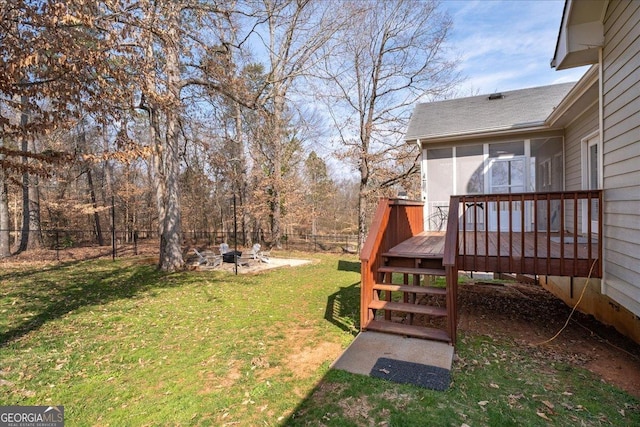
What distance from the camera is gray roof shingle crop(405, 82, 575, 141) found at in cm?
771

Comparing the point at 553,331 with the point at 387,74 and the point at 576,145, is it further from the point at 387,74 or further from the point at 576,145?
the point at 387,74

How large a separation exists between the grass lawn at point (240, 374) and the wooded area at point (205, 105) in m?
2.49

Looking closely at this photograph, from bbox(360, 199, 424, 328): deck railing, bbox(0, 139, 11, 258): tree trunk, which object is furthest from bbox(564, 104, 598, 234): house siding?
bbox(0, 139, 11, 258): tree trunk

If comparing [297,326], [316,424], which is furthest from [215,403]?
[297,326]

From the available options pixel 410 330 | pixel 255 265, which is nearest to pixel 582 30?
pixel 410 330

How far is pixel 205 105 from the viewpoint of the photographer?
36.8 ft

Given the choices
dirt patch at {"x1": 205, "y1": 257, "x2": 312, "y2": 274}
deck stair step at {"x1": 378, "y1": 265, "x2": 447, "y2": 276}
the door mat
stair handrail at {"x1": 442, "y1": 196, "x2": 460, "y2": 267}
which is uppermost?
stair handrail at {"x1": 442, "y1": 196, "x2": 460, "y2": 267}

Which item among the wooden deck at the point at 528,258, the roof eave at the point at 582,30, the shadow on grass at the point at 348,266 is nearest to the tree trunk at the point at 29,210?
the shadow on grass at the point at 348,266

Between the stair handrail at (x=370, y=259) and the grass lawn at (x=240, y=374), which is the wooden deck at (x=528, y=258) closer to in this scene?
the stair handrail at (x=370, y=259)

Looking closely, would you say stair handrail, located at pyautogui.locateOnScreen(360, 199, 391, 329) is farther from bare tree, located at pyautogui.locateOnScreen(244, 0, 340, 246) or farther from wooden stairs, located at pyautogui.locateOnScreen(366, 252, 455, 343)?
bare tree, located at pyautogui.locateOnScreen(244, 0, 340, 246)

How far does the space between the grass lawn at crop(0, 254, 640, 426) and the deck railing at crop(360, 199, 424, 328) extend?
76cm

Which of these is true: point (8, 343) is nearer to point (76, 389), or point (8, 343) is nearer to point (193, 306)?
point (76, 389)

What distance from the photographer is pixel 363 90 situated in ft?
49.3

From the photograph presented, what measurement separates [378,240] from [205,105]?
365 inches
